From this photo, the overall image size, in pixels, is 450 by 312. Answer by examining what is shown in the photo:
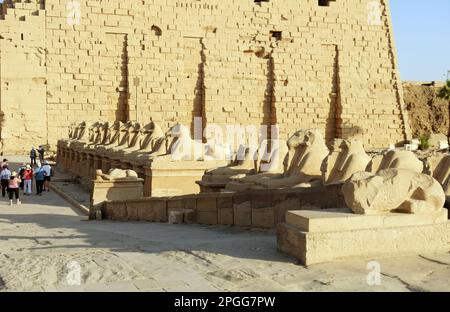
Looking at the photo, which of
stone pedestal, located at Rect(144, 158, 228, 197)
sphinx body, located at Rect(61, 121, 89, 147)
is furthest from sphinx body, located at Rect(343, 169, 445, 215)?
sphinx body, located at Rect(61, 121, 89, 147)

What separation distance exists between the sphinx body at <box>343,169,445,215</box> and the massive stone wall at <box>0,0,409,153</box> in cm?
1932

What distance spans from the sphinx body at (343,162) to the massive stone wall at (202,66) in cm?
1700

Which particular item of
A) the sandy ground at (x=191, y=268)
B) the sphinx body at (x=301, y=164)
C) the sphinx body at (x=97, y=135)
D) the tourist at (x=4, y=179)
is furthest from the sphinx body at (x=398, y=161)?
the sphinx body at (x=97, y=135)

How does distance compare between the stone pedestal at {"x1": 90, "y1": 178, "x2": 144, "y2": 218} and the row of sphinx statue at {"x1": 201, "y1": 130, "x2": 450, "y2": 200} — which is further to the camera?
the stone pedestal at {"x1": 90, "y1": 178, "x2": 144, "y2": 218}

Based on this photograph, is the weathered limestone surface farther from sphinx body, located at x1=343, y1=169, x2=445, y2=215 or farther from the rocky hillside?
the rocky hillside

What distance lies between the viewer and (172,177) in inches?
462

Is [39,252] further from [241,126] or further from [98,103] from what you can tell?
[241,126]

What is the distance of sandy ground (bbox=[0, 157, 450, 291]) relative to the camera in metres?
4.20

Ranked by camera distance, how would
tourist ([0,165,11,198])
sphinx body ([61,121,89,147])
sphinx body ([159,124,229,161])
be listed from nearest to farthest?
sphinx body ([159,124,229,161]) → tourist ([0,165,11,198]) → sphinx body ([61,121,89,147])

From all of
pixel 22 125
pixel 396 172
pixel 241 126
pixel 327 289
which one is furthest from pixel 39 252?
pixel 241 126

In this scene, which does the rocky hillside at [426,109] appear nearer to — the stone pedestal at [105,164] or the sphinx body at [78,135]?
the sphinx body at [78,135]

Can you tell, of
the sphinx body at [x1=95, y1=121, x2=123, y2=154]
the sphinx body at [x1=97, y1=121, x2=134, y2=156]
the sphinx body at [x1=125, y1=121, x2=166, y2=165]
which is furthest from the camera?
the sphinx body at [x1=95, y1=121, x2=123, y2=154]

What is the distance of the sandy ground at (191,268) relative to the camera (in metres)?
4.20

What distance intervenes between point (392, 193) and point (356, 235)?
0.55 metres
